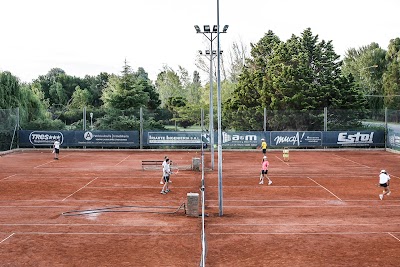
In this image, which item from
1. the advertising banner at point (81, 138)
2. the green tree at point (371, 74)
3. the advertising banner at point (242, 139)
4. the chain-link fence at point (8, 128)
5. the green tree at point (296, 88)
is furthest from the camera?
the green tree at point (371, 74)

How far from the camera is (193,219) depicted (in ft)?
57.7

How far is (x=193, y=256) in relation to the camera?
43.2 feet

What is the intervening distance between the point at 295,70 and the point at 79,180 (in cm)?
3315

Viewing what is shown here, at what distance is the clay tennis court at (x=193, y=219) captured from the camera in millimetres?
13227

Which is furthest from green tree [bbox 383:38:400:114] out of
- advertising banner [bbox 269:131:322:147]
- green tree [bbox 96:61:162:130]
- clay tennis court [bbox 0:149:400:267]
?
clay tennis court [bbox 0:149:400:267]

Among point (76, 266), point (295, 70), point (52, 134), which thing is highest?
point (295, 70)

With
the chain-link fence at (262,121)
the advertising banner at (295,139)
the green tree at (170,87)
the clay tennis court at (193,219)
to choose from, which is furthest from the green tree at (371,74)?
the clay tennis court at (193,219)

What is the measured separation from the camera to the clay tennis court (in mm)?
13227

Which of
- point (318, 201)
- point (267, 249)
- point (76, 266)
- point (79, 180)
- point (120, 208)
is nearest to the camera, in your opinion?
point (76, 266)

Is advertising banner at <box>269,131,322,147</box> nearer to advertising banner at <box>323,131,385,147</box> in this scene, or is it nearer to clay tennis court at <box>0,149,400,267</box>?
advertising banner at <box>323,131,385,147</box>

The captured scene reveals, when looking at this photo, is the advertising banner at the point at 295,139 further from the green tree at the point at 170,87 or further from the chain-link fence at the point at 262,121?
the green tree at the point at 170,87

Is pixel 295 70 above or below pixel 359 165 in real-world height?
above

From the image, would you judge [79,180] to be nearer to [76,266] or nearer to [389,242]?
[76,266]

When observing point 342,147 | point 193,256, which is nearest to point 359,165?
point 342,147
